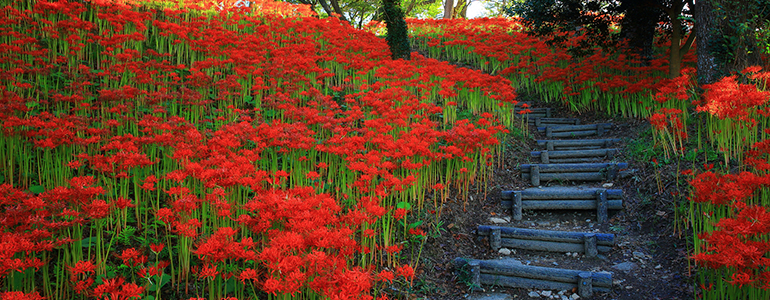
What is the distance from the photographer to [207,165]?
3.61 metres

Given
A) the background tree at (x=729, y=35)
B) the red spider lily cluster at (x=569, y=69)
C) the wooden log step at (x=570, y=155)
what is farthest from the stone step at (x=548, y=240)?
the background tree at (x=729, y=35)

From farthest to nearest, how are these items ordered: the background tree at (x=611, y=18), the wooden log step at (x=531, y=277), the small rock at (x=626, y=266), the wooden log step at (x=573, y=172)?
the background tree at (x=611, y=18)
the wooden log step at (x=573, y=172)
the small rock at (x=626, y=266)
the wooden log step at (x=531, y=277)

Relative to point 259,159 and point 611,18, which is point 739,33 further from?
point 259,159

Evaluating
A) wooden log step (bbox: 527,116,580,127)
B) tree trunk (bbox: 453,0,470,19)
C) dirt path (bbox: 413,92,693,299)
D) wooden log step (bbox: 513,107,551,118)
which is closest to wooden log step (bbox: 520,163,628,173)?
dirt path (bbox: 413,92,693,299)

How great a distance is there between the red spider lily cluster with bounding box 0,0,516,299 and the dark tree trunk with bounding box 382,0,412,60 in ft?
3.25

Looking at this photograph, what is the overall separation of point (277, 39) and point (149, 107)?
3.86 m

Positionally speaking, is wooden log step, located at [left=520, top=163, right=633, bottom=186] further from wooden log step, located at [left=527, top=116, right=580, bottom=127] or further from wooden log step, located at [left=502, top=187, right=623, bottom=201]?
wooden log step, located at [left=527, top=116, right=580, bottom=127]

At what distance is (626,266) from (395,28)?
737 cm

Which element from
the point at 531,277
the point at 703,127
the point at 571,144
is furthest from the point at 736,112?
the point at 531,277

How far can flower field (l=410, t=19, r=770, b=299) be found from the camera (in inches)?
106

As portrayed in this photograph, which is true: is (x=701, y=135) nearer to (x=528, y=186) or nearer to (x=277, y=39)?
(x=528, y=186)

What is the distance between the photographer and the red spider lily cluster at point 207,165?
2.53m

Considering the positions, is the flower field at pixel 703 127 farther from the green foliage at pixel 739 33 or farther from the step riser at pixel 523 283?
the step riser at pixel 523 283

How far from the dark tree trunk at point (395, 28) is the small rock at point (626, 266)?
7.00 m
